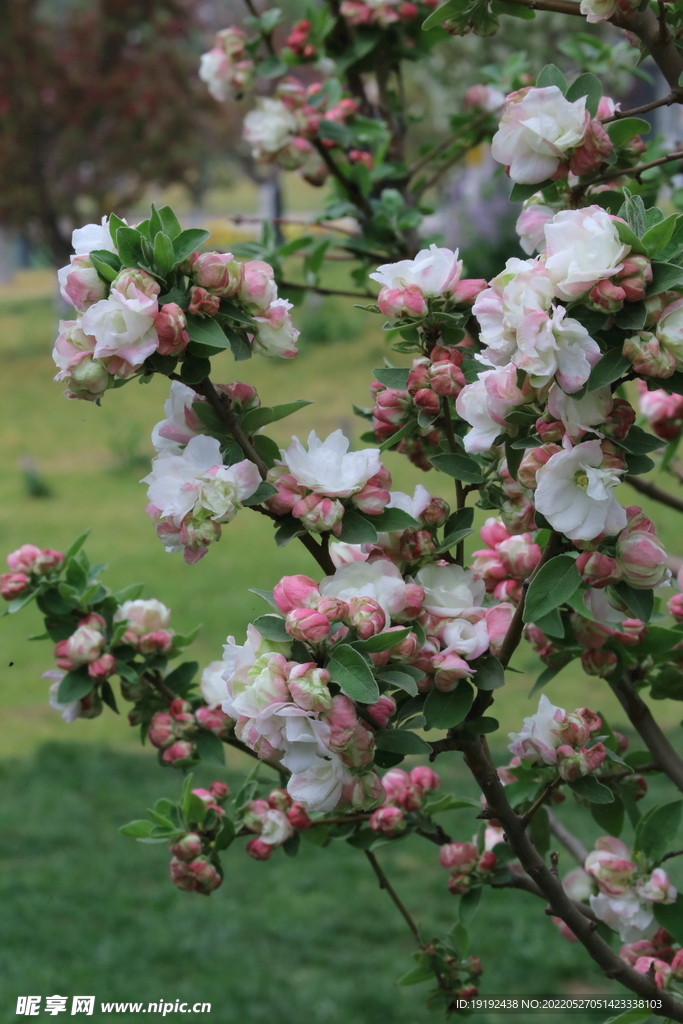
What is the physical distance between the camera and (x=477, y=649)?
818 millimetres

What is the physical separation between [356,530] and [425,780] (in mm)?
529

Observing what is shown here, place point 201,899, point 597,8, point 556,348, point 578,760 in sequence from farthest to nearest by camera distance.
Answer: point 201,899 < point 578,760 < point 597,8 < point 556,348

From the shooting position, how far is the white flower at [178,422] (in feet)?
2.78

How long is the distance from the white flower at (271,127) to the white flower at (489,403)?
1282mm

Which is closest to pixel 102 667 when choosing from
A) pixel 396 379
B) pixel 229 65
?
pixel 396 379

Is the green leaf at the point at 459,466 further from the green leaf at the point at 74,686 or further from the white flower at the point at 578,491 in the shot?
the green leaf at the point at 74,686

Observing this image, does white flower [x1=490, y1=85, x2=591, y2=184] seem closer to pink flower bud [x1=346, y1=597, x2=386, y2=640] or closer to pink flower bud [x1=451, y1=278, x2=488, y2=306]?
pink flower bud [x1=451, y1=278, x2=488, y2=306]

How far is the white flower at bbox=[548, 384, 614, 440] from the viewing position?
2.41ft

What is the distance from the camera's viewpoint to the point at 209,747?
125 centimetres

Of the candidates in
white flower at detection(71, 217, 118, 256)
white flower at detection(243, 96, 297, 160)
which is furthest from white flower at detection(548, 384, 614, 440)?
white flower at detection(243, 96, 297, 160)

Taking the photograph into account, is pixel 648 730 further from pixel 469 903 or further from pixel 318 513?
pixel 318 513

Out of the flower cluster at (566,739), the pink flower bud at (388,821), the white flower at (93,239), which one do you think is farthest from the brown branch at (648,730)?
the white flower at (93,239)

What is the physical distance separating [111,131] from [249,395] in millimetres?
11451

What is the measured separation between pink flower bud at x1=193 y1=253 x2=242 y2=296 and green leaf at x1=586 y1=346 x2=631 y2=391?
0.28 metres
